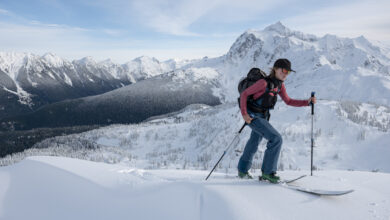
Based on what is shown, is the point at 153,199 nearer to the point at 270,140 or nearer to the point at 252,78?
the point at 270,140

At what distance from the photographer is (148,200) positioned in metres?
4.46

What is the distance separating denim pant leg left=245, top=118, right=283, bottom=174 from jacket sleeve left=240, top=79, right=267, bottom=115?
17.4 inches

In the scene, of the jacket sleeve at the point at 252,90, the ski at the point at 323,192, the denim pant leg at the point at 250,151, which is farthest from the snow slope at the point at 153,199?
the jacket sleeve at the point at 252,90

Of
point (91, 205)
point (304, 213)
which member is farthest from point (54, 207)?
point (304, 213)

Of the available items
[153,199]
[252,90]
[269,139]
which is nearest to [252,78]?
[252,90]

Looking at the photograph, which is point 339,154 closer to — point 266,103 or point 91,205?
point 266,103

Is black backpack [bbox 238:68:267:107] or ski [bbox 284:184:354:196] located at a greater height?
black backpack [bbox 238:68:267:107]

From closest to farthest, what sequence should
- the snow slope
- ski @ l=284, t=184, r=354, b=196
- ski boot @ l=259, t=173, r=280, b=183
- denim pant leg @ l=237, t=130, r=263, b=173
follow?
the snow slope → ski @ l=284, t=184, r=354, b=196 → ski boot @ l=259, t=173, r=280, b=183 → denim pant leg @ l=237, t=130, r=263, b=173

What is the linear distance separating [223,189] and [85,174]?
3003 mm

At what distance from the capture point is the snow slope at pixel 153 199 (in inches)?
164

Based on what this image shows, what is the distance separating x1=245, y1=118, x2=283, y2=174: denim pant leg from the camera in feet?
18.6

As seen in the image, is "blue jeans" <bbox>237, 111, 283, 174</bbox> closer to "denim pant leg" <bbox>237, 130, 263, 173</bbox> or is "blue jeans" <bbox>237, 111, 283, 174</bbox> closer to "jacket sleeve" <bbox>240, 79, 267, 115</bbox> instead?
"jacket sleeve" <bbox>240, 79, 267, 115</bbox>

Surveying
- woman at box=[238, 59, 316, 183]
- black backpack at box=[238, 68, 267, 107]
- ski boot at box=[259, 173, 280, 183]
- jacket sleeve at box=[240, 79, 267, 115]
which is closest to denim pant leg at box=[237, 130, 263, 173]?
woman at box=[238, 59, 316, 183]

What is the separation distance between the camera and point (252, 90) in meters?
5.77
